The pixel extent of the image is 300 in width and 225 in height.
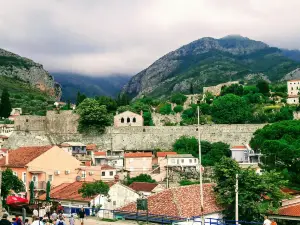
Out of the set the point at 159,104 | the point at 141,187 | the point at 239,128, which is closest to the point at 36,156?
the point at 141,187

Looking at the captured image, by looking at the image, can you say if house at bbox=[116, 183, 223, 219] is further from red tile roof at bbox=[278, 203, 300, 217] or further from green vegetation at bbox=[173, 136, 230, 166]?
green vegetation at bbox=[173, 136, 230, 166]

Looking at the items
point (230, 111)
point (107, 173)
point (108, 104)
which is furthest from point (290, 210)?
point (108, 104)

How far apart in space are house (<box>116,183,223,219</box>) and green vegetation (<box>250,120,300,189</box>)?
16.6 m

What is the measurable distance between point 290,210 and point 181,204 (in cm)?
721

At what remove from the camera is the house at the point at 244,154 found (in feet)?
184

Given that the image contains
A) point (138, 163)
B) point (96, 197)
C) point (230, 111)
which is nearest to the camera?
point (96, 197)

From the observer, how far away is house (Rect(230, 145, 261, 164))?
2203 inches

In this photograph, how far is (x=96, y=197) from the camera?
30438 millimetres

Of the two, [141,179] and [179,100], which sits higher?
[179,100]

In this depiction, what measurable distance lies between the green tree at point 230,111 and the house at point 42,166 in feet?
108

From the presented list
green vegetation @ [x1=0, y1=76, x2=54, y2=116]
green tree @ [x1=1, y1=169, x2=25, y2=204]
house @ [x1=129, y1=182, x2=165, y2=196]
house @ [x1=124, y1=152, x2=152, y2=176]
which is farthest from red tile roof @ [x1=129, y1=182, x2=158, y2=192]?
green vegetation @ [x1=0, y1=76, x2=54, y2=116]

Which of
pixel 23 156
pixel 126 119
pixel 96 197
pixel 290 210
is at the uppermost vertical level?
pixel 126 119

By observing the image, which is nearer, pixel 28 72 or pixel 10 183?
pixel 10 183

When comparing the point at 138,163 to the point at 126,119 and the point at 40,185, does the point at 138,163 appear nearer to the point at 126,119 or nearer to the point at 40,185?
the point at 126,119
